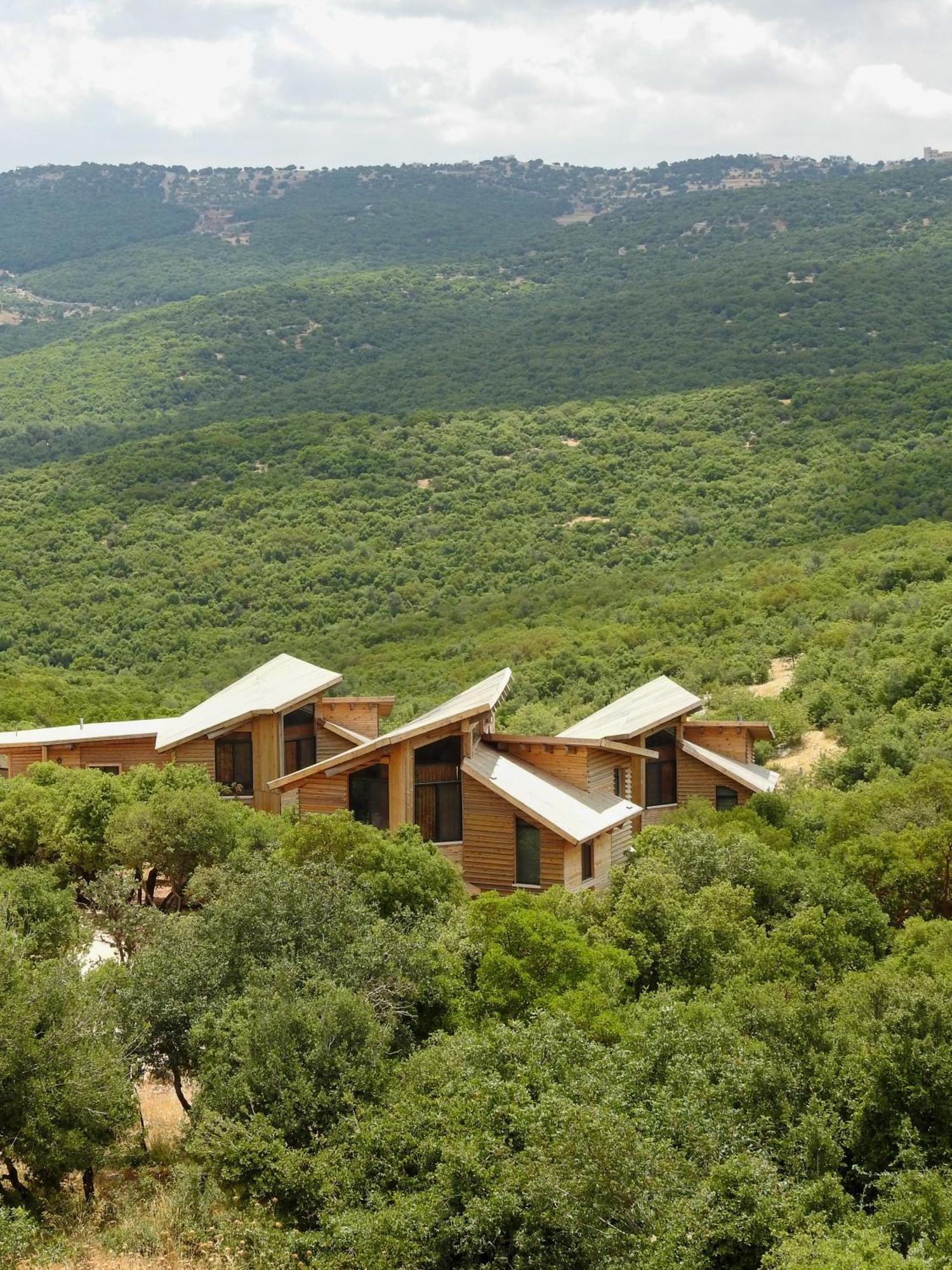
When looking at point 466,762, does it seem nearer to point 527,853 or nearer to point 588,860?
point 527,853

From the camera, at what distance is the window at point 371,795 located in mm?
23984

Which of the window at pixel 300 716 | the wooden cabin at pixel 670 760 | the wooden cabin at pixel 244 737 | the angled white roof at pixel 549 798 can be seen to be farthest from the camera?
the wooden cabin at pixel 670 760

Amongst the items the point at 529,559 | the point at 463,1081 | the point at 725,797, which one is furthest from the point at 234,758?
the point at 529,559

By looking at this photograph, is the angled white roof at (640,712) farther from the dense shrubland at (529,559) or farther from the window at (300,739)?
the dense shrubland at (529,559)

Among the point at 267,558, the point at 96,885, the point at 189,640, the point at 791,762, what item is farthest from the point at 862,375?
→ the point at 96,885

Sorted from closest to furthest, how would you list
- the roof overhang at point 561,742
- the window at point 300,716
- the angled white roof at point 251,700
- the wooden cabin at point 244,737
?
1. the roof overhang at point 561,742
2. the angled white roof at point 251,700
3. the wooden cabin at point 244,737
4. the window at point 300,716

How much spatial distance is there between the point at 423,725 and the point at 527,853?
248 centimetres

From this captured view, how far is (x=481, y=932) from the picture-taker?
17.2 meters

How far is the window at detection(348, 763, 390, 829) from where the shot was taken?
78.7ft

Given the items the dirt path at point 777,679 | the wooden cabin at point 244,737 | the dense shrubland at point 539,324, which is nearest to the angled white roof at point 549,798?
the wooden cabin at point 244,737

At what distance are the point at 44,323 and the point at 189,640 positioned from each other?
95.2m

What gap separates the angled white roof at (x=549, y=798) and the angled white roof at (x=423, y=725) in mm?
783

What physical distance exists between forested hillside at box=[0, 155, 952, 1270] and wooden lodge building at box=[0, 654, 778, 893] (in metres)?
1.30

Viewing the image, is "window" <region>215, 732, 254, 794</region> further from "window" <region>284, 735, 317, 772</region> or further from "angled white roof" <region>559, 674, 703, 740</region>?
"angled white roof" <region>559, 674, 703, 740</region>
